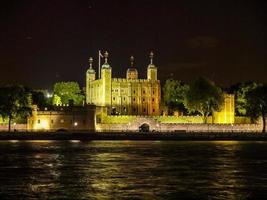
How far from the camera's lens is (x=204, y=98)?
9569cm

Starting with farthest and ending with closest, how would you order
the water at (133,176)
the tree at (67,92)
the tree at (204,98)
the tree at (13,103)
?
the tree at (67,92), the tree at (204,98), the tree at (13,103), the water at (133,176)

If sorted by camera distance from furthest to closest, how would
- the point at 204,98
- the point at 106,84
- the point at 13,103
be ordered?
the point at 106,84, the point at 204,98, the point at 13,103

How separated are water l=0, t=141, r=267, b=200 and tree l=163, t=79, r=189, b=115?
190ft

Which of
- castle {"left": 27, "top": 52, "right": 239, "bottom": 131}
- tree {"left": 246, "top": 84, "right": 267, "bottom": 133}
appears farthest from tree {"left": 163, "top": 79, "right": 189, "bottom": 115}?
tree {"left": 246, "top": 84, "right": 267, "bottom": 133}

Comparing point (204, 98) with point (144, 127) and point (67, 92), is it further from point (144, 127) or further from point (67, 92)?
point (67, 92)

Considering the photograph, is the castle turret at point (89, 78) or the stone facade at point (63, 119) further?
the castle turret at point (89, 78)

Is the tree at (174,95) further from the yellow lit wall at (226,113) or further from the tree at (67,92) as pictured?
the tree at (67,92)

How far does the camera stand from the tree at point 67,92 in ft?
386

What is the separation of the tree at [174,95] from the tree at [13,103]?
29.2 m

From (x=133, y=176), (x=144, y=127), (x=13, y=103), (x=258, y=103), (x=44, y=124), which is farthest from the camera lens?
(x=144, y=127)

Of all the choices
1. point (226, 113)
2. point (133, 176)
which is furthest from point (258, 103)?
point (133, 176)

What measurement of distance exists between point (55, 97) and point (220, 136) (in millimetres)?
40396

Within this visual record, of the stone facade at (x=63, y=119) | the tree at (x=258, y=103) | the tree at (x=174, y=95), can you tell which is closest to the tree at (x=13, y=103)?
the stone facade at (x=63, y=119)

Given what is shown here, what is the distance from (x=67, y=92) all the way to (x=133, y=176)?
83929 millimetres
